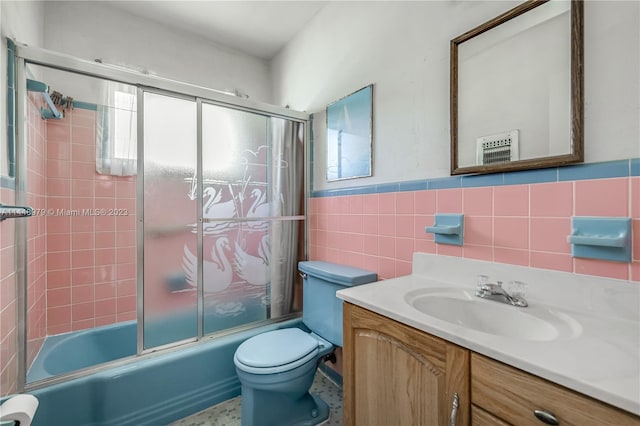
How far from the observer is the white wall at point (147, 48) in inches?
71.2

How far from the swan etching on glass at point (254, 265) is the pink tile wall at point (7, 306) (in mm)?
998

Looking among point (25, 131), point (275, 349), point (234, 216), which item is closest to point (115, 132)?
point (25, 131)

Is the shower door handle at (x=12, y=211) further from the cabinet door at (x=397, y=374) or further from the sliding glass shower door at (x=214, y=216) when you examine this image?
the cabinet door at (x=397, y=374)

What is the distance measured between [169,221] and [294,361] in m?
1.03

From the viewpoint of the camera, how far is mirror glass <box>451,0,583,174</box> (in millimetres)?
874

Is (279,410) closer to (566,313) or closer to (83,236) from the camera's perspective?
(566,313)

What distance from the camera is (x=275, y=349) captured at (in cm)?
136

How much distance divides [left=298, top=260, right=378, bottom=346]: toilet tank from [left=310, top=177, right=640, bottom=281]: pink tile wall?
5.1 inches

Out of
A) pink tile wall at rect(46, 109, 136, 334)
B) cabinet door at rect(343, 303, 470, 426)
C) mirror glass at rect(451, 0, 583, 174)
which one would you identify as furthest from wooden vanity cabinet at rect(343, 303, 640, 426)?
pink tile wall at rect(46, 109, 136, 334)

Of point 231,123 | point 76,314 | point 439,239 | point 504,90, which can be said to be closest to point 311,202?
point 231,123

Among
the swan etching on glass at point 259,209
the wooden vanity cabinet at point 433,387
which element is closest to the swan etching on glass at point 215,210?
the swan etching on glass at point 259,209

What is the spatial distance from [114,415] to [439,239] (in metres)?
1.79

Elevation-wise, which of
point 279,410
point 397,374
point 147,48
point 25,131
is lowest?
point 279,410

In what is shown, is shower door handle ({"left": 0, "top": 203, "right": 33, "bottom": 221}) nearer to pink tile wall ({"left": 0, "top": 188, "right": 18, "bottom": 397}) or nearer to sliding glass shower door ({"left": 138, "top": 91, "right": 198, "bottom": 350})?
pink tile wall ({"left": 0, "top": 188, "right": 18, "bottom": 397})
